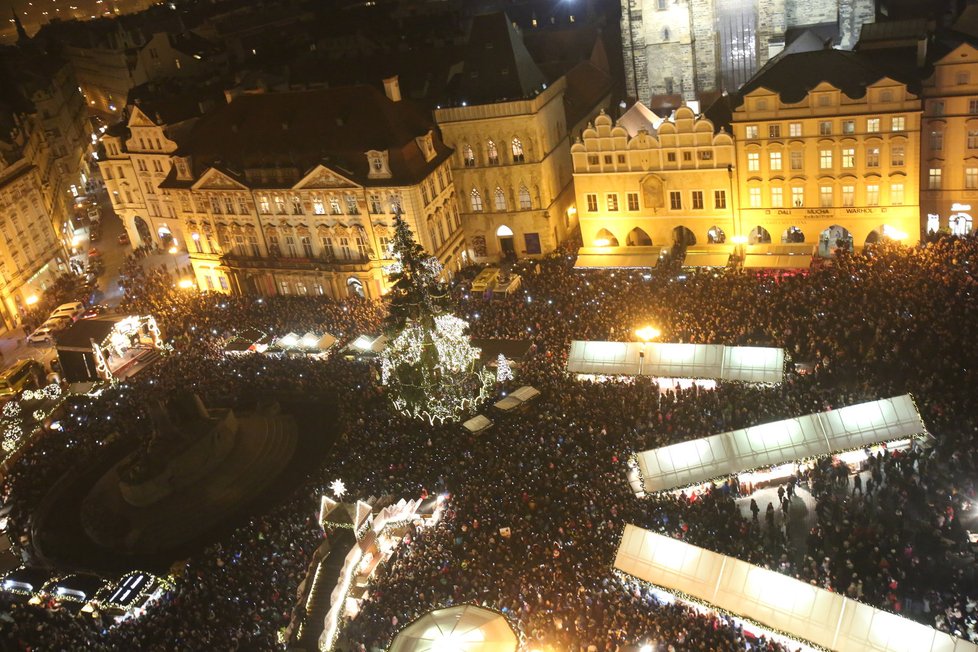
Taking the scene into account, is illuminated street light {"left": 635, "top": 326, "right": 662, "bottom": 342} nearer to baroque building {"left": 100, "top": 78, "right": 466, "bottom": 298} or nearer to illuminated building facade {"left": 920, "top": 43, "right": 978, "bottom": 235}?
baroque building {"left": 100, "top": 78, "right": 466, "bottom": 298}

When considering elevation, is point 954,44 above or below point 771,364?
above

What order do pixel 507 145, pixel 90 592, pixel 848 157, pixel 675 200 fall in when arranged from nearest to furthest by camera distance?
1. pixel 90 592
2. pixel 848 157
3. pixel 675 200
4. pixel 507 145

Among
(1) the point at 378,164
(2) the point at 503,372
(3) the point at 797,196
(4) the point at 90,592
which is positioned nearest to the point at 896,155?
(3) the point at 797,196

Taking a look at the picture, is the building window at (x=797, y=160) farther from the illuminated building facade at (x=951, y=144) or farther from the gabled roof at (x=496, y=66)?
the gabled roof at (x=496, y=66)

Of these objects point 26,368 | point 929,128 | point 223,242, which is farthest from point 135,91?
point 929,128

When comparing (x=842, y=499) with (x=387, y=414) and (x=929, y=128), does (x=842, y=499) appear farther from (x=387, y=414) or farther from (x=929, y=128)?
(x=929, y=128)

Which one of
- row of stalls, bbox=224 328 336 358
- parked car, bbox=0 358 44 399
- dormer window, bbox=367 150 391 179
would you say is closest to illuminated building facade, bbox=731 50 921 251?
dormer window, bbox=367 150 391 179

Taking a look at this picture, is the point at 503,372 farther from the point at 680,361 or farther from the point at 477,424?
the point at 680,361
